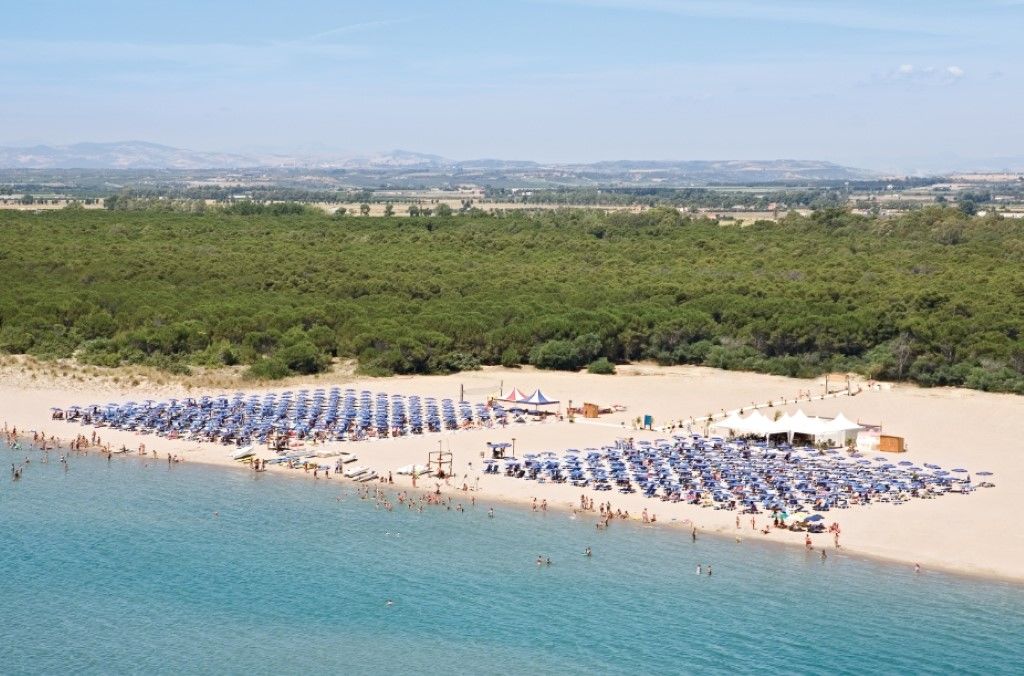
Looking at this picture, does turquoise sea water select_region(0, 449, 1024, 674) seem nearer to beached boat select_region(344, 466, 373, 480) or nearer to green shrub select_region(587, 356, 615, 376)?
beached boat select_region(344, 466, 373, 480)

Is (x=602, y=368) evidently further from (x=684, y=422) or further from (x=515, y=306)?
(x=684, y=422)

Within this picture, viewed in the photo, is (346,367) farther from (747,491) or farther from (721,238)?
(721,238)


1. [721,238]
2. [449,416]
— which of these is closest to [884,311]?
[449,416]

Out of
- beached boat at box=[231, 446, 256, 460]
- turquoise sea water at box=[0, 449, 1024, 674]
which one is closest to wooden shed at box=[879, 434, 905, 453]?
turquoise sea water at box=[0, 449, 1024, 674]

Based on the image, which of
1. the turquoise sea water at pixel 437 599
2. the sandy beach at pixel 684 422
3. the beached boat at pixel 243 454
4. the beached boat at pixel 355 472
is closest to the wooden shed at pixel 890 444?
the sandy beach at pixel 684 422

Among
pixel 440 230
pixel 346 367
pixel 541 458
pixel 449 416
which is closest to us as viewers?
pixel 541 458
